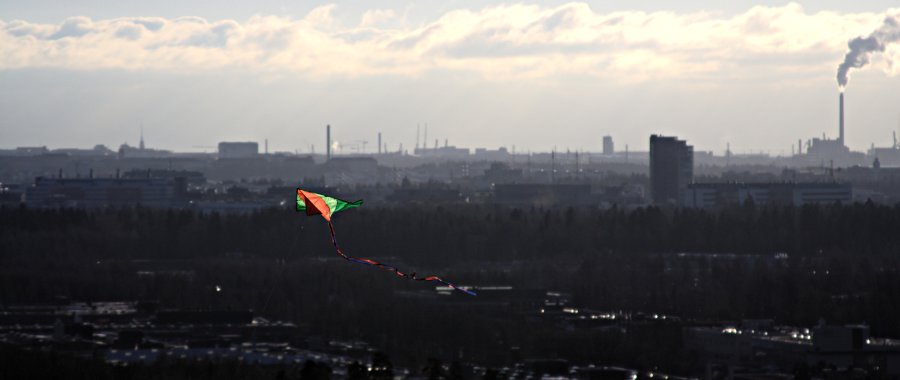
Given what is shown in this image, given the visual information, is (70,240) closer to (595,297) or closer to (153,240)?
(153,240)

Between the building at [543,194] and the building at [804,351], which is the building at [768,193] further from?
the building at [804,351]

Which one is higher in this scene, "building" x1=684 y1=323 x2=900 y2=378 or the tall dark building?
the tall dark building

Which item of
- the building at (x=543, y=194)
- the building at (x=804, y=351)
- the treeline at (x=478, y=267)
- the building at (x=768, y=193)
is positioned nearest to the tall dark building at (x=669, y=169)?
the building at (x=768, y=193)

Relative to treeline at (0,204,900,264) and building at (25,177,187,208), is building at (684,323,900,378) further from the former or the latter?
building at (25,177,187,208)

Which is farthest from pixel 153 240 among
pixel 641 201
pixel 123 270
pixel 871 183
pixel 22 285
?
pixel 871 183

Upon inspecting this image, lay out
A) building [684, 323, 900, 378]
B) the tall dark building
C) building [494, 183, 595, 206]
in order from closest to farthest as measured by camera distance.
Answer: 1. building [684, 323, 900, 378]
2. the tall dark building
3. building [494, 183, 595, 206]

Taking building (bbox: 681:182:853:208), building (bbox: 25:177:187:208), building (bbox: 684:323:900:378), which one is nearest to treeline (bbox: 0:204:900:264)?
building (bbox: 684:323:900:378)

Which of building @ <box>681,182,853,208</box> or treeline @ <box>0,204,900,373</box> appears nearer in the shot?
treeline @ <box>0,204,900,373</box>
